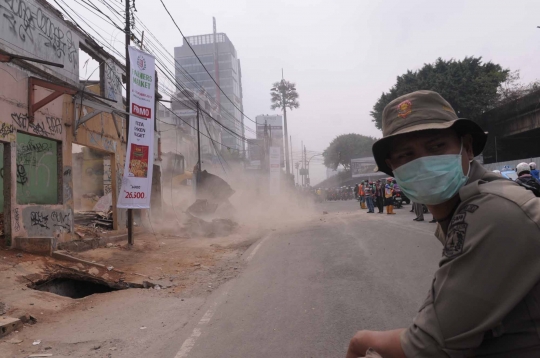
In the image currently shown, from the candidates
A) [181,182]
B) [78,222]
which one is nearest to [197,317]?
[78,222]

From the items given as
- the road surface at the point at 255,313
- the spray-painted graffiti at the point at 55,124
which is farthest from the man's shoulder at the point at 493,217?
the spray-painted graffiti at the point at 55,124

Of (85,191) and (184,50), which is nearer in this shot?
(85,191)

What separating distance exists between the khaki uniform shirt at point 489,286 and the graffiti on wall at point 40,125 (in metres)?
11.5

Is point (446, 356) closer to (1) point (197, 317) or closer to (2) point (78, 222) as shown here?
(1) point (197, 317)

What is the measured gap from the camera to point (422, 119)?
5.01ft

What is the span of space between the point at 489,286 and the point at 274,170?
32.1m

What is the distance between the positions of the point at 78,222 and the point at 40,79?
674 cm

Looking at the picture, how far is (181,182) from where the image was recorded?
3262cm

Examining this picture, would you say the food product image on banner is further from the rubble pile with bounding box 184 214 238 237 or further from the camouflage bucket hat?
the camouflage bucket hat

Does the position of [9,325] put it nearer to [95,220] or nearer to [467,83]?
[95,220]

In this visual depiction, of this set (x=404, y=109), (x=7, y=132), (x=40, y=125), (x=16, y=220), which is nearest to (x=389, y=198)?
(x=40, y=125)

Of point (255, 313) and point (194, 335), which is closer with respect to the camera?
A: point (194, 335)

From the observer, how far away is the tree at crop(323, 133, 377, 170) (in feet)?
250

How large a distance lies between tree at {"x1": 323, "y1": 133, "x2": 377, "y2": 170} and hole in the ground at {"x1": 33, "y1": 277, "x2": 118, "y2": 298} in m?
69.7
